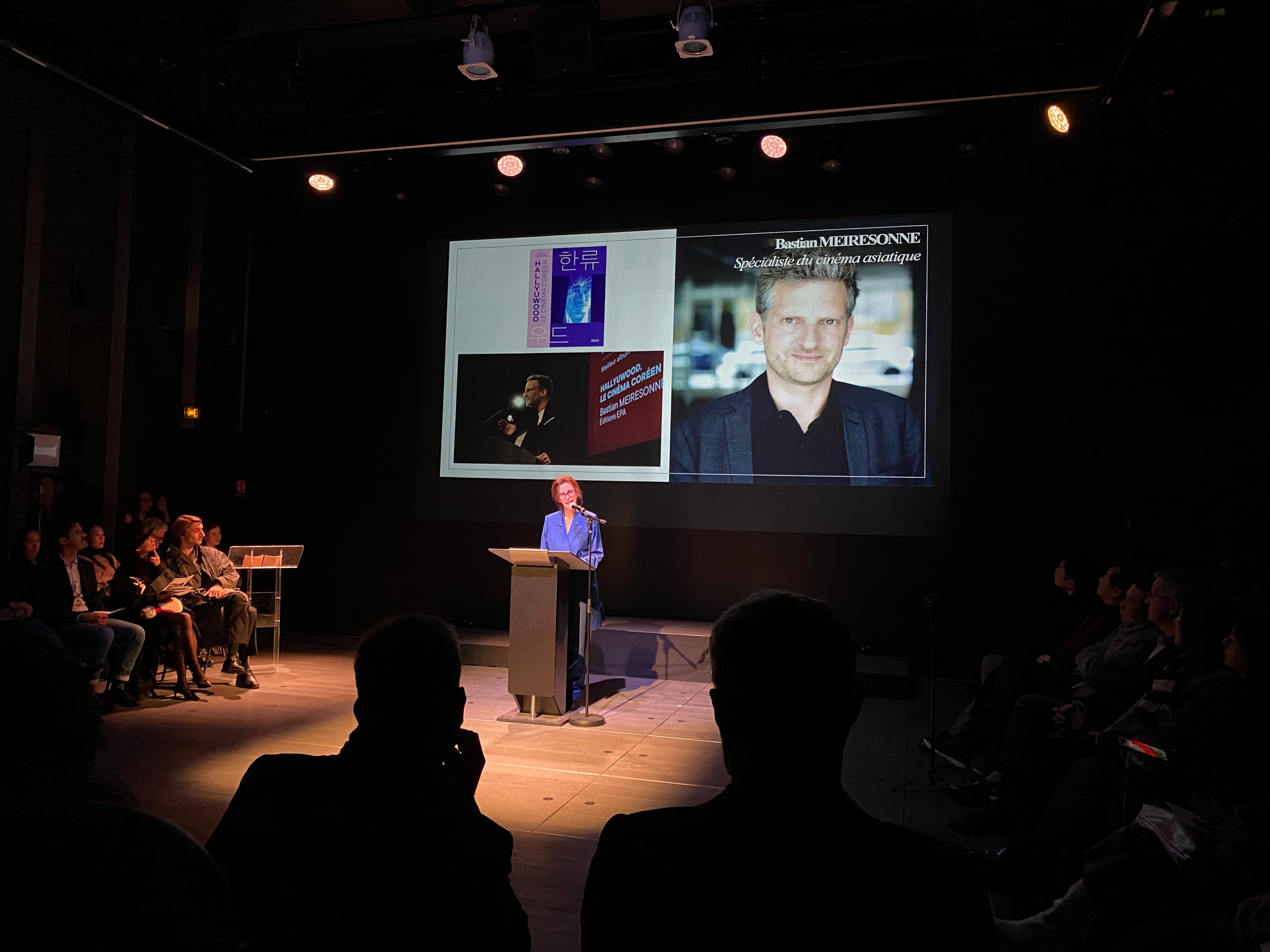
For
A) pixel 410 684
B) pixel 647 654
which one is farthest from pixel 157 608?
pixel 410 684

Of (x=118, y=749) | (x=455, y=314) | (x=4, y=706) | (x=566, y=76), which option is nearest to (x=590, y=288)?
(x=455, y=314)

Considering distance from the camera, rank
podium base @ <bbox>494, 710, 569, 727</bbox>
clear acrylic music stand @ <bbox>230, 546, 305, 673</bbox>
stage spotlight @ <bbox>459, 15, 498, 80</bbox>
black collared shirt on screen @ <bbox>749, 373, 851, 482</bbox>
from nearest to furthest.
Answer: podium base @ <bbox>494, 710, 569, 727</bbox>
stage spotlight @ <bbox>459, 15, 498, 80</bbox>
clear acrylic music stand @ <bbox>230, 546, 305, 673</bbox>
black collared shirt on screen @ <bbox>749, 373, 851, 482</bbox>

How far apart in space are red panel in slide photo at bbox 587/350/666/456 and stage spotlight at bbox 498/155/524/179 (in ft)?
5.16

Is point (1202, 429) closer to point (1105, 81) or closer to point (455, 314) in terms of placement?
point (1105, 81)

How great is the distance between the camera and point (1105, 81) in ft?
17.8

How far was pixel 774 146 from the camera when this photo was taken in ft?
21.4

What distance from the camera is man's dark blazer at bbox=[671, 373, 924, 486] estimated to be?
21.9 feet

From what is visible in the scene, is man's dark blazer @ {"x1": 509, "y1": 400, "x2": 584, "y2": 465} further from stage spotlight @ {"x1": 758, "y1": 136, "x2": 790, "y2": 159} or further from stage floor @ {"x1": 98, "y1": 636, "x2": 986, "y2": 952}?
stage spotlight @ {"x1": 758, "y1": 136, "x2": 790, "y2": 159}

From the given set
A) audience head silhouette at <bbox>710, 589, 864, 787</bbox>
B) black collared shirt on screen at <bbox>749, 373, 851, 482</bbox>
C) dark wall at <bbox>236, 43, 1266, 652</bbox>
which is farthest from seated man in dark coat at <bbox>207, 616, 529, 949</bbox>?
black collared shirt on screen at <bbox>749, 373, 851, 482</bbox>

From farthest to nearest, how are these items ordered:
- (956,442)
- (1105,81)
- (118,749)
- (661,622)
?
(661,622) → (956,442) → (1105,81) → (118,749)

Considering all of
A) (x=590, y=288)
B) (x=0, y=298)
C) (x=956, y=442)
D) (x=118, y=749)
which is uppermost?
(x=590, y=288)

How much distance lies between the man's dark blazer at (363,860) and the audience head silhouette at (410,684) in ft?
0.18

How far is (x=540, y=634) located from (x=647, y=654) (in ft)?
5.94

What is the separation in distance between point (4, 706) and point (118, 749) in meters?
4.09
